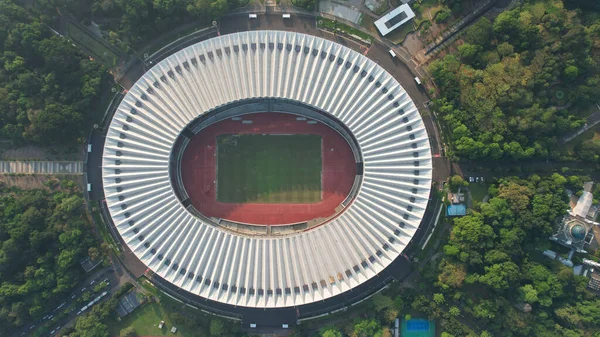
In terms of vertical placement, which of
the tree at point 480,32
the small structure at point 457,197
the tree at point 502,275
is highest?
the tree at point 480,32

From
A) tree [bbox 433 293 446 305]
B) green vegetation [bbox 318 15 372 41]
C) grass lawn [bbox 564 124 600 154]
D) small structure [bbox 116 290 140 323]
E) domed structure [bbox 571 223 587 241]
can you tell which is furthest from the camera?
green vegetation [bbox 318 15 372 41]

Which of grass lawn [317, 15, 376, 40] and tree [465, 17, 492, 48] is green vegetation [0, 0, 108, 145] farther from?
tree [465, 17, 492, 48]

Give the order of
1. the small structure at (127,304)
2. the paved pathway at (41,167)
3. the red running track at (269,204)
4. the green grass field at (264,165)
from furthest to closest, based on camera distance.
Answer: the green grass field at (264,165) < the paved pathway at (41,167) < the red running track at (269,204) < the small structure at (127,304)

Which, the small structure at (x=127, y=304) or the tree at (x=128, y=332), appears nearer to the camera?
the tree at (x=128, y=332)

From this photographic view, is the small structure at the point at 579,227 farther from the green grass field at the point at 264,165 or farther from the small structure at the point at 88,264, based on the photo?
the small structure at the point at 88,264

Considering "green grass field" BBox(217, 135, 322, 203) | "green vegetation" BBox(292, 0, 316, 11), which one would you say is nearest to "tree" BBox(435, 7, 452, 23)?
"green vegetation" BBox(292, 0, 316, 11)

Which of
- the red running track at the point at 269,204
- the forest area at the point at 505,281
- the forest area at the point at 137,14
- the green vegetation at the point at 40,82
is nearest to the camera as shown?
the forest area at the point at 505,281

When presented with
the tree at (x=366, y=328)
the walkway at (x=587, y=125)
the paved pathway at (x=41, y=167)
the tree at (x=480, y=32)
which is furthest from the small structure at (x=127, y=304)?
the walkway at (x=587, y=125)

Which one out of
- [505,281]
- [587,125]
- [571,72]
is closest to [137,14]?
[571,72]
